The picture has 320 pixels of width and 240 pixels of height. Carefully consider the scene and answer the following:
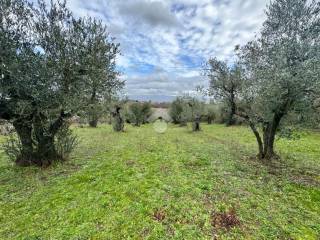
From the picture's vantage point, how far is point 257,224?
7613mm

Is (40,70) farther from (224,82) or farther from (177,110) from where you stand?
(177,110)

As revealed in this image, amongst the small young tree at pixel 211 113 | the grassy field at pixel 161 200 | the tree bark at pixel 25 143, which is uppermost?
the small young tree at pixel 211 113

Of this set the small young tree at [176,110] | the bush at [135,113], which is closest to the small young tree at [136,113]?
the bush at [135,113]

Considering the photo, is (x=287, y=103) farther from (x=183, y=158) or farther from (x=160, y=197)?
(x=160, y=197)

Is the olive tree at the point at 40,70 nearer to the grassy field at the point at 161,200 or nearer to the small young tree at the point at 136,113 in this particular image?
the grassy field at the point at 161,200

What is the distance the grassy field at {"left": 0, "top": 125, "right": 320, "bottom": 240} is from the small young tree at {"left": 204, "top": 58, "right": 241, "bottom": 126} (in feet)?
13.8

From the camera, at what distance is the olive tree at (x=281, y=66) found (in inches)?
472

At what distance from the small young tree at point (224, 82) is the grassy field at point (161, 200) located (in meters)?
4.21

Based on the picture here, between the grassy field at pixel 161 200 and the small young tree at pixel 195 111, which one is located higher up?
the small young tree at pixel 195 111

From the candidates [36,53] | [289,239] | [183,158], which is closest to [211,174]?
[183,158]

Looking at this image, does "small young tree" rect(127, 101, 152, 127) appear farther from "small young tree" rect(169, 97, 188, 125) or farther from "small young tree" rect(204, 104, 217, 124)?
Result: "small young tree" rect(204, 104, 217, 124)

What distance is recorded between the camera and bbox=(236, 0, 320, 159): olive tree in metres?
12.0

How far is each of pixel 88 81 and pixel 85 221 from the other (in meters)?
7.70

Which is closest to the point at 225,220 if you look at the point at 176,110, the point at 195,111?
the point at 195,111
